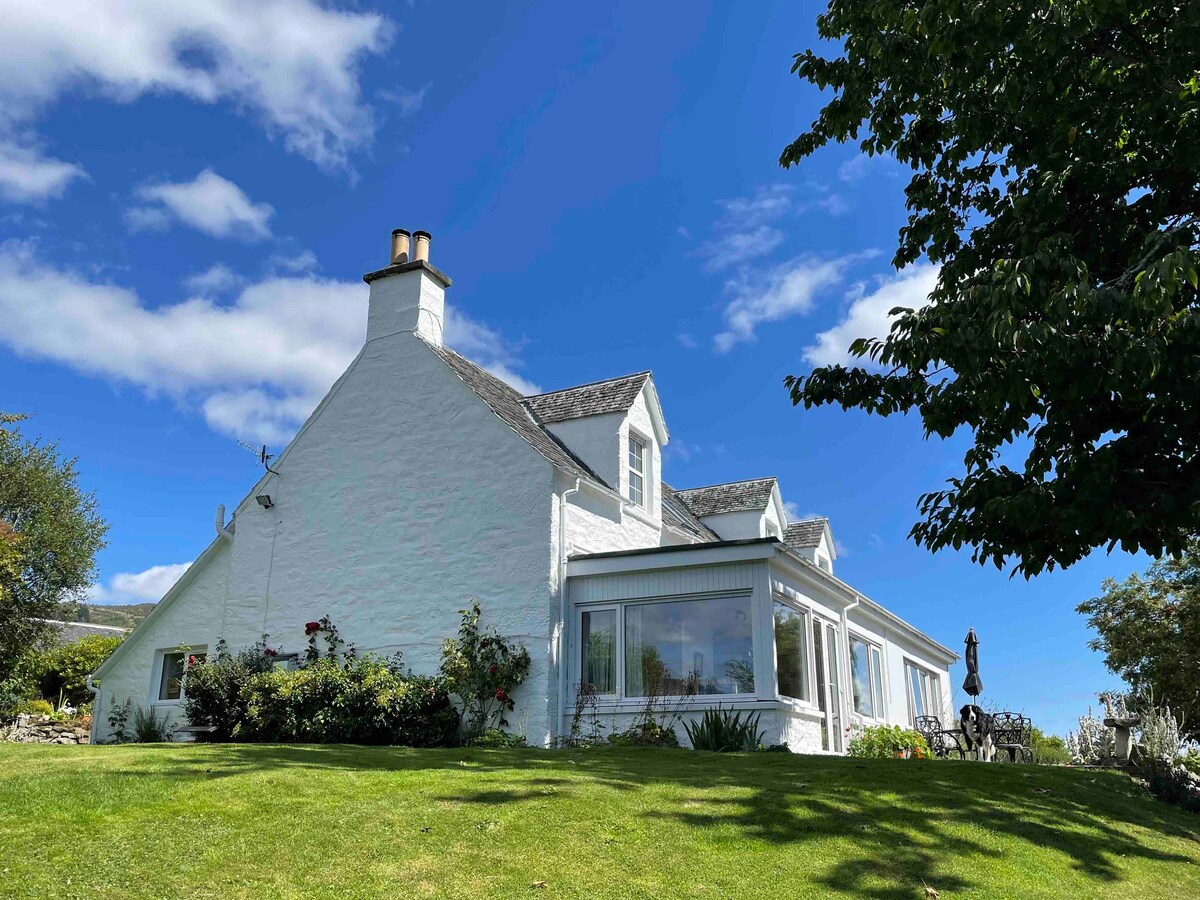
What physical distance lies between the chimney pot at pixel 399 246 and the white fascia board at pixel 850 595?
11045 mm

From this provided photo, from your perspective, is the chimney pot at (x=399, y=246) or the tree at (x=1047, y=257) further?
the chimney pot at (x=399, y=246)

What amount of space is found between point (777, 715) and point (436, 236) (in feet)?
42.3

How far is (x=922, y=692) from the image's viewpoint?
2842 centimetres

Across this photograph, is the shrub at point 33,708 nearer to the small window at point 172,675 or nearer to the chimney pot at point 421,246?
the small window at point 172,675

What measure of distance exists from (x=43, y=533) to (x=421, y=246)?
2312cm

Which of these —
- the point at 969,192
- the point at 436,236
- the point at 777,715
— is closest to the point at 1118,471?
the point at 969,192

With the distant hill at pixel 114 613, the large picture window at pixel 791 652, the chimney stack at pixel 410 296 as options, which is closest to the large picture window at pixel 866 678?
the large picture window at pixel 791 652

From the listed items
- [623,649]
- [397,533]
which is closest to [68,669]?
[397,533]

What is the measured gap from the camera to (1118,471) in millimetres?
10312

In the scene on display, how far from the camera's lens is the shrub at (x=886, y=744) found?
18031 mm

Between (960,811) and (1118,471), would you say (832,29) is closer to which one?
(1118,471)

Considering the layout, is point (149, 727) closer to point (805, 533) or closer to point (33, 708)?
point (33, 708)

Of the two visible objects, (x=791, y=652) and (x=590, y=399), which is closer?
(x=791, y=652)

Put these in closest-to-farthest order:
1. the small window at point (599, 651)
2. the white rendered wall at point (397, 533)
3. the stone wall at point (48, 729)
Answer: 1. the small window at point (599, 651)
2. the white rendered wall at point (397, 533)
3. the stone wall at point (48, 729)
